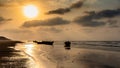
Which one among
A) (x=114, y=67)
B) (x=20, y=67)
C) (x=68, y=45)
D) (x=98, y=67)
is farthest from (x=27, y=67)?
(x=68, y=45)

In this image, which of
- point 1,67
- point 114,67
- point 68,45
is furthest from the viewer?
point 68,45

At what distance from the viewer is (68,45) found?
94812 millimetres

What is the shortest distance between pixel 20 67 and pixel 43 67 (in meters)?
2.88

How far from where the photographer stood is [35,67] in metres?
32.1

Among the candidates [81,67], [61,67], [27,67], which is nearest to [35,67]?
[27,67]

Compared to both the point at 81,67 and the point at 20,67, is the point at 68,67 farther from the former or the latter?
the point at 20,67

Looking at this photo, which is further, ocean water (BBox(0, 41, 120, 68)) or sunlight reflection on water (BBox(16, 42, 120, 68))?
sunlight reflection on water (BBox(16, 42, 120, 68))

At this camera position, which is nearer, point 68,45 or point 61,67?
point 61,67

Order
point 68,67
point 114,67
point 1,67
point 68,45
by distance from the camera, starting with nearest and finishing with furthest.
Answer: point 1,67, point 68,67, point 114,67, point 68,45

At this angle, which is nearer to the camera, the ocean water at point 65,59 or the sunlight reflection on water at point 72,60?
the ocean water at point 65,59

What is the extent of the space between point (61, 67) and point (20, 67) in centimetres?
507

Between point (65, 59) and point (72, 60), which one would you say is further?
point (65, 59)

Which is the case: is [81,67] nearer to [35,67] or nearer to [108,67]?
[108,67]

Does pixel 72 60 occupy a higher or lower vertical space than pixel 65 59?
lower
